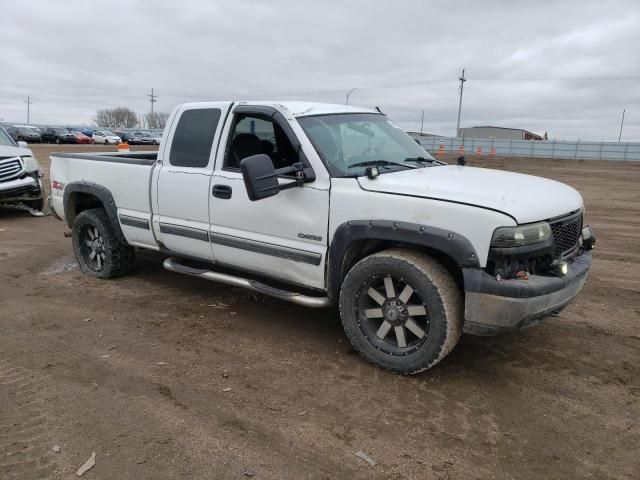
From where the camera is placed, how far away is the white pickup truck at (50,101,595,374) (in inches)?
134

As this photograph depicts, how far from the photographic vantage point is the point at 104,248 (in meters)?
5.98

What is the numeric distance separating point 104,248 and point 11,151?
19.1 ft

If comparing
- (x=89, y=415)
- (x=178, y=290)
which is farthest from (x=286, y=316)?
(x=89, y=415)

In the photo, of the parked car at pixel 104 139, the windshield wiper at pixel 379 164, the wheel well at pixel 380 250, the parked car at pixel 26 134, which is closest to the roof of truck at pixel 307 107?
the windshield wiper at pixel 379 164

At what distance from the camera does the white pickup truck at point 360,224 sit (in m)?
3.39

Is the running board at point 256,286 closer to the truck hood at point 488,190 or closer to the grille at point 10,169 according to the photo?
the truck hood at point 488,190

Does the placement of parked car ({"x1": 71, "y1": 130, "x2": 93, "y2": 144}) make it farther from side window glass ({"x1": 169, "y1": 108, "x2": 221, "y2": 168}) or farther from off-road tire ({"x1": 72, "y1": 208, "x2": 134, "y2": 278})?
side window glass ({"x1": 169, "y1": 108, "x2": 221, "y2": 168})

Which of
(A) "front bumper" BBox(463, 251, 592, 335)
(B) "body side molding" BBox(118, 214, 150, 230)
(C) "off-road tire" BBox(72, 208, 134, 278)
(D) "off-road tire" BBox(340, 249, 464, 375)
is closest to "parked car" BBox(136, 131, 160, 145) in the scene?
(C) "off-road tire" BBox(72, 208, 134, 278)

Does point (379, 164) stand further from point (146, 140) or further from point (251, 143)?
point (146, 140)

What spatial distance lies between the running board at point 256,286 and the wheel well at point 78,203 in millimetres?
1618

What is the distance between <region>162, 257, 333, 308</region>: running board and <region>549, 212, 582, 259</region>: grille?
169 cm

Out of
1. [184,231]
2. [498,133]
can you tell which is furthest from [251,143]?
[498,133]

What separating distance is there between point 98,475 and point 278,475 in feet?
2.99

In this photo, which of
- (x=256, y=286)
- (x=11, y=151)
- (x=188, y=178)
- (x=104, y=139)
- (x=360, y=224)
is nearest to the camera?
(x=360, y=224)
